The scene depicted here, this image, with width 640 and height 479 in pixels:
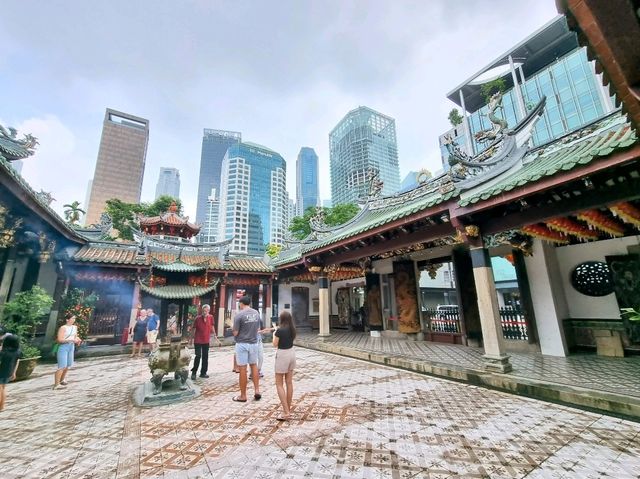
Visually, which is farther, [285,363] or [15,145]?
[15,145]

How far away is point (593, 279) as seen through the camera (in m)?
6.96

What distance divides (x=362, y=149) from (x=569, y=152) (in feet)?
248

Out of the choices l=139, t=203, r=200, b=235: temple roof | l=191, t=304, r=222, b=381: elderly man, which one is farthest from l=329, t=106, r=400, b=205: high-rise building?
l=191, t=304, r=222, b=381: elderly man

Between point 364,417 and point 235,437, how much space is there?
179cm

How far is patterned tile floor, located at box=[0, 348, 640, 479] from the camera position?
8.80ft

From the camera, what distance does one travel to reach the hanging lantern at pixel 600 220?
489 cm

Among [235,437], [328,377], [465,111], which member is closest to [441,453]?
[235,437]

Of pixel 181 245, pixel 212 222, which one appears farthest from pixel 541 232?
pixel 212 222

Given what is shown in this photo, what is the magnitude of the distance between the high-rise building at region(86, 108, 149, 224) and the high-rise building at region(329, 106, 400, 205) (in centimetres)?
6045

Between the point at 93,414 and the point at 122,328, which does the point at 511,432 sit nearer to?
the point at 93,414

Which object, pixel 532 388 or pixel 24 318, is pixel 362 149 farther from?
pixel 532 388

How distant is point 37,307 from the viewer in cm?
734

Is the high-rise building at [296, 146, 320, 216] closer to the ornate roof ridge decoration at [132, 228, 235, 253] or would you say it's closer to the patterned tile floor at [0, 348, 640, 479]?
the ornate roof ridge decoration at [132, 228, 235, 253]

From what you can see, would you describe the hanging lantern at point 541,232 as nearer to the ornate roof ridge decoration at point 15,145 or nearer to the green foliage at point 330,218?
the ornate roof ridge decoration at point 15,145
